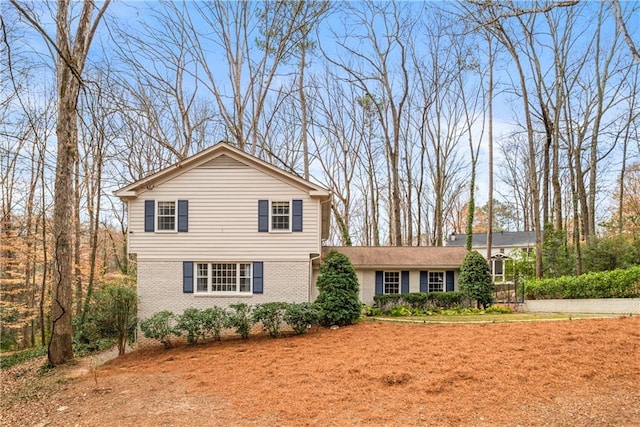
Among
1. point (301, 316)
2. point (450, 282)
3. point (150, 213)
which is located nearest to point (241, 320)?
point (301, 316)

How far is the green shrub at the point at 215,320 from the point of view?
13.7 meters

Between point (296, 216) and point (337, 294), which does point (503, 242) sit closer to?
point (337, 294)

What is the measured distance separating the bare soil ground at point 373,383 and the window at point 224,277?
2.93m

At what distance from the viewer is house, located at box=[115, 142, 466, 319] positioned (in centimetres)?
1527

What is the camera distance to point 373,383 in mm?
8477

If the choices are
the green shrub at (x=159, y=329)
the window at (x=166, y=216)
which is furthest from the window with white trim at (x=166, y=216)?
the green shrub at (x=159, y=329)

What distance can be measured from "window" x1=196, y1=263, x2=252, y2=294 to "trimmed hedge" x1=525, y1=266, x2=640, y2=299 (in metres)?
12.3

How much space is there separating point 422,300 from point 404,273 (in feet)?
5.21

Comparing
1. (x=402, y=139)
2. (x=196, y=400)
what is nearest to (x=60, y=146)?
(x=196, y=400)

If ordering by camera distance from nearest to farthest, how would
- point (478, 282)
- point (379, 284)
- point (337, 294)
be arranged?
point (337, 294), point (478, 282), point (379, 284)

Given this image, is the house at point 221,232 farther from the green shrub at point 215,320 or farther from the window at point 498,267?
the window at point 498,267

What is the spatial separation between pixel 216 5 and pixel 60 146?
39.7ft

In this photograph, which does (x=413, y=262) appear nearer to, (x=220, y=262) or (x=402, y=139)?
(x=220, y=262)

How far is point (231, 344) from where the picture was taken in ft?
44.4
